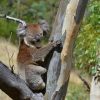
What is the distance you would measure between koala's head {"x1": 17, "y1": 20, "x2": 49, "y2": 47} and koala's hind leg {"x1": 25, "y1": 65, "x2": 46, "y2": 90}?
544 millimetres

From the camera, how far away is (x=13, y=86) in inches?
164

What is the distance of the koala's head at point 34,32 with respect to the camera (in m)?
5.72

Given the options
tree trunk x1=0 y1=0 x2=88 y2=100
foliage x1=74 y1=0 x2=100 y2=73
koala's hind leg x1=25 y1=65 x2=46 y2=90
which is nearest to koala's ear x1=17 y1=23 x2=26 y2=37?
koala's hind leg x1=25 y1=65 x2=46 y2=90

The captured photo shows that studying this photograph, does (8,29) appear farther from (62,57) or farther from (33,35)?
(62,57)

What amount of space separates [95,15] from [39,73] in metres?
1.47

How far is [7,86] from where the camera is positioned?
4125mm

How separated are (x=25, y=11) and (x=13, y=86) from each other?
43.4 feet

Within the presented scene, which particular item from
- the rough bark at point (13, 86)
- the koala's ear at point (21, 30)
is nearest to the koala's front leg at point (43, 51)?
the koala's ear at point (21, 30)

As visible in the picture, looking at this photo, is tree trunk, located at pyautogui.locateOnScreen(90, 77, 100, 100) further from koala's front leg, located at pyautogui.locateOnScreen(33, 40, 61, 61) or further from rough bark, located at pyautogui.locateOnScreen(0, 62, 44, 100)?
rough bark, located at pyautogui.locateOnScreen(0, 62, 44, 100)

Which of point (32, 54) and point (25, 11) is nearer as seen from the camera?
point (32, 54)

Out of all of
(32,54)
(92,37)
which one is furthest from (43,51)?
(92,37)

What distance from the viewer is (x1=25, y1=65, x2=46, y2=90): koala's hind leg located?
5.01 metres

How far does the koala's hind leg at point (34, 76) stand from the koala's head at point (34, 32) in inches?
21.4

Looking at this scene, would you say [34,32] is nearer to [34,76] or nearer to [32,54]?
[32,54]
